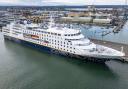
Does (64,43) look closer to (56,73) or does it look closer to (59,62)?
(59,62)

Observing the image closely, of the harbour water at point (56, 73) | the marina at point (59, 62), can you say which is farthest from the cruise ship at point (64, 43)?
the harbour water at point (56, 73)

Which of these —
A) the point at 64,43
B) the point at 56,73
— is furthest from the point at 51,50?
the point at 56,73

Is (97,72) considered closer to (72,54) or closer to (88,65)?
(88,65)

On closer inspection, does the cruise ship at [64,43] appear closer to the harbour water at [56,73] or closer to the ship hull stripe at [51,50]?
the ship hull stripe at [51,50]

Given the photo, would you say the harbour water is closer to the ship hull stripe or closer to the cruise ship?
the ship hull stripe

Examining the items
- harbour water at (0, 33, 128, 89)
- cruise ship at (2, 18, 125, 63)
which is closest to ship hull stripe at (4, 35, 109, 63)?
cruise ship at (2, 18, 125, 63)

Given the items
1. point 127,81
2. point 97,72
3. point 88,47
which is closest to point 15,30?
point 88,47
